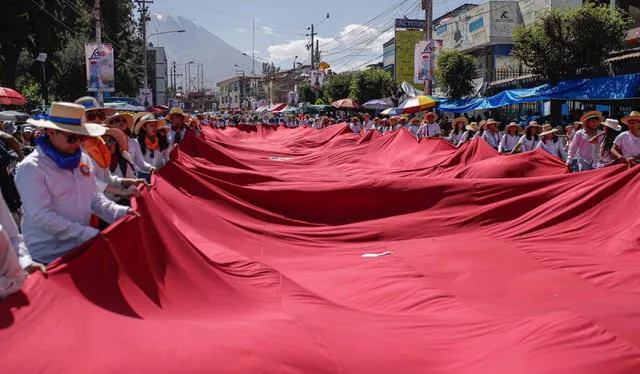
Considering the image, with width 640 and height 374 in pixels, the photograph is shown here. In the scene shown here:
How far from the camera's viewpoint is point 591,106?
65.2 ft

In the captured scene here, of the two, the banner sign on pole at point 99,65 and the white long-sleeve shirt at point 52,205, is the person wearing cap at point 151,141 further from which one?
the banner sign on pole at point 99,65

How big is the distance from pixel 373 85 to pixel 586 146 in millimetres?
32890

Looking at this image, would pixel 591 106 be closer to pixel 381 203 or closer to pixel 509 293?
pixel 381 203

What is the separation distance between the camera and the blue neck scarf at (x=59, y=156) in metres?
3.99

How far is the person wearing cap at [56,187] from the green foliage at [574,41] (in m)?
17.5

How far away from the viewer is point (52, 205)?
4.08 metres

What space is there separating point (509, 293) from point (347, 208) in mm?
3687

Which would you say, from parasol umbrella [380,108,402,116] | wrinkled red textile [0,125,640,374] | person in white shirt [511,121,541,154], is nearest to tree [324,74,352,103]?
parasol umbrella [380,108,402,116]

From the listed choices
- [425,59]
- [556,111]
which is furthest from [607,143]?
[425,59]

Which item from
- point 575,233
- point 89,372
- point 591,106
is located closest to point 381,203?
point 575,233

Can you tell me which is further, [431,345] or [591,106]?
[591,106]

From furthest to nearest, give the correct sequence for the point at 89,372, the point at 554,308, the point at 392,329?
the point at 554,308 < the point at 392,329 < the point at 89,372

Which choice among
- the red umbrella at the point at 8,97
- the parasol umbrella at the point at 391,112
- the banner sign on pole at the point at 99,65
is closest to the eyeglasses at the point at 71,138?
the red umbrella at the point at 8,97

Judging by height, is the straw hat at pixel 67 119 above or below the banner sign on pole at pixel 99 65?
below
